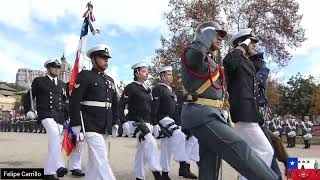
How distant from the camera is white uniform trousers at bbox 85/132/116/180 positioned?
6500mm

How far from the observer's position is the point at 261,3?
31.2 meters

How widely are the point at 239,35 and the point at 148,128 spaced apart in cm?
Answer: 247

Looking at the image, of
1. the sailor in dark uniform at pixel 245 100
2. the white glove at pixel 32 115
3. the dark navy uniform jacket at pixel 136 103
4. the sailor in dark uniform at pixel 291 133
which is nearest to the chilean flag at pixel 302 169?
the sailor in dark uniform at pixel 245 100

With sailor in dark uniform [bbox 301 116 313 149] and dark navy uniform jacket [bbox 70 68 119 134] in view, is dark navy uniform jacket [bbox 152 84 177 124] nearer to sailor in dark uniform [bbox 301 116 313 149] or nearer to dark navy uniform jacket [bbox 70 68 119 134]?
dark navy uniform jacket [bbox 70 68 119 134]

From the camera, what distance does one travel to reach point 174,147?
31.4ft

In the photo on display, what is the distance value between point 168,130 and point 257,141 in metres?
3.53

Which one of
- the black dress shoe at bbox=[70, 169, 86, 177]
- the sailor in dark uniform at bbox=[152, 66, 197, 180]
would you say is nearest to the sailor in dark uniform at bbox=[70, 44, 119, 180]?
the sailor in dark uniform at bbox=[152, 66, 197, 180]

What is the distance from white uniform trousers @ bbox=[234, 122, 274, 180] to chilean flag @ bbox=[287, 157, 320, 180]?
2.00ft

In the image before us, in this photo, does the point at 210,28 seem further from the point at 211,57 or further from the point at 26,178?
the point at 26,178

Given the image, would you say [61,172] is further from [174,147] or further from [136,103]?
[174,147]

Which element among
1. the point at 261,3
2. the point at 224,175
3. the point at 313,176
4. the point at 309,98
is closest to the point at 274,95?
the point at 261,3

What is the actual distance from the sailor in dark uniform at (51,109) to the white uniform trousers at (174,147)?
193 centimetres

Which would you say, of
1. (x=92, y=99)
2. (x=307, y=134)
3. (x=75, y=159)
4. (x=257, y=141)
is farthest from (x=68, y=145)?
(x=307, y=134)

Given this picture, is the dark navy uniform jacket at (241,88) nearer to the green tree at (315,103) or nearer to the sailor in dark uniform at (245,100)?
the sailor in dark uniform at (245,100)
